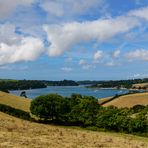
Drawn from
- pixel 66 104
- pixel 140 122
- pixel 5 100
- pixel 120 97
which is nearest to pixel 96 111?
pixel 66 104

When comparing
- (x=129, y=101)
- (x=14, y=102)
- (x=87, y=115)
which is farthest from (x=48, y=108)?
(x=129, y=101)

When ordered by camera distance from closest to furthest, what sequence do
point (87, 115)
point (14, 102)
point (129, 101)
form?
point (87, 115), point (14, 102), point (129, 101)

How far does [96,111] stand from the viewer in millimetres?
88188

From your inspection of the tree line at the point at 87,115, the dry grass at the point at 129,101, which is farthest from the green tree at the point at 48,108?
the dry grass at the point at 129,101

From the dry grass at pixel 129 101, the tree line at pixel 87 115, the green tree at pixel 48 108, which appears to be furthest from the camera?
the dry grass at pixel 129 101

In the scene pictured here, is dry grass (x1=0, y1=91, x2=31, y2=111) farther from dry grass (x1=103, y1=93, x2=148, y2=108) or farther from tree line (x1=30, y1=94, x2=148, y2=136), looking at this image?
dry grass (x1=103, y1=93, x2=148, y2=108)

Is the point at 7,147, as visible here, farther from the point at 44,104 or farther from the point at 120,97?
the point at 120,97

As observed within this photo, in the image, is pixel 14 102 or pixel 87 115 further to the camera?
pixel 14 102

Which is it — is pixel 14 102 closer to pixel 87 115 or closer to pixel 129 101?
pixel 87 115

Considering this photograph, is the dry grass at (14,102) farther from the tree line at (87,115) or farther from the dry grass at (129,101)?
the dry grass at (129,101)

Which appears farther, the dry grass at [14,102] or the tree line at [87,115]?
the dry grass at [14,102]

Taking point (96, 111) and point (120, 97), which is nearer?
point (96, 111)

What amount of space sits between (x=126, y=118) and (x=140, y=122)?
3.92 metres

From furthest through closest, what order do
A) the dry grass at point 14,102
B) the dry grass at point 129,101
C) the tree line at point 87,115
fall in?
the dry grass at point 129,101 → the dry grass at point 14,102 → the tree line at point 87,115
